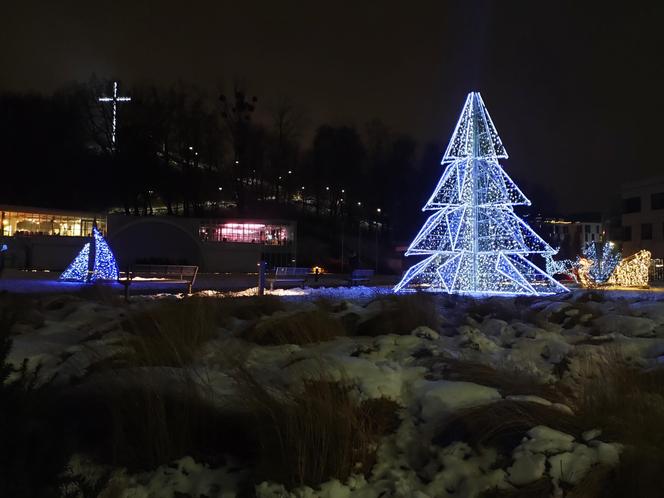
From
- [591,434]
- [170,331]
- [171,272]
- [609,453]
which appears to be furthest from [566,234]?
[609,453]

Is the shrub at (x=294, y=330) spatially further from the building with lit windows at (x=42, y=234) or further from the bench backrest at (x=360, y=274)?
the building with lit windows at (x=42, y=234)

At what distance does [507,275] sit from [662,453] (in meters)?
17.2

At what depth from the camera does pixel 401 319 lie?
864cm

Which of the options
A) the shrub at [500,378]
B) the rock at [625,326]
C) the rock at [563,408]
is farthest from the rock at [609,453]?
the rock at [625,326]

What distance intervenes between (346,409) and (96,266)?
25066 mm

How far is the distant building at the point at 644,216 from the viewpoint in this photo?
201 ft

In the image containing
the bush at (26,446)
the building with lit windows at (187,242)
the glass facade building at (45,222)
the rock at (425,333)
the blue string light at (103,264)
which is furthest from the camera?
the building with lit windows at (187,242)

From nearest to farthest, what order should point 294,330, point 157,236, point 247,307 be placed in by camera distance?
point 294,330 < point 247,307 < point 157,236

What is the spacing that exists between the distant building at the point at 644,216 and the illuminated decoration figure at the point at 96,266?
172ft

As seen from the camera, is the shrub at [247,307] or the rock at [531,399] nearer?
the rock at [531,399]

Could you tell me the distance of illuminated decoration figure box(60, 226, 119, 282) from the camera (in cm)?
2708

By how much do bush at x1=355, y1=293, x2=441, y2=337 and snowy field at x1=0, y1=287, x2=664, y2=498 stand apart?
65 centimetres

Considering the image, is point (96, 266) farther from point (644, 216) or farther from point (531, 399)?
point (644, 216)

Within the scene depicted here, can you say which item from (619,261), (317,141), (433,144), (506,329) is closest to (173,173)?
(317,141)
